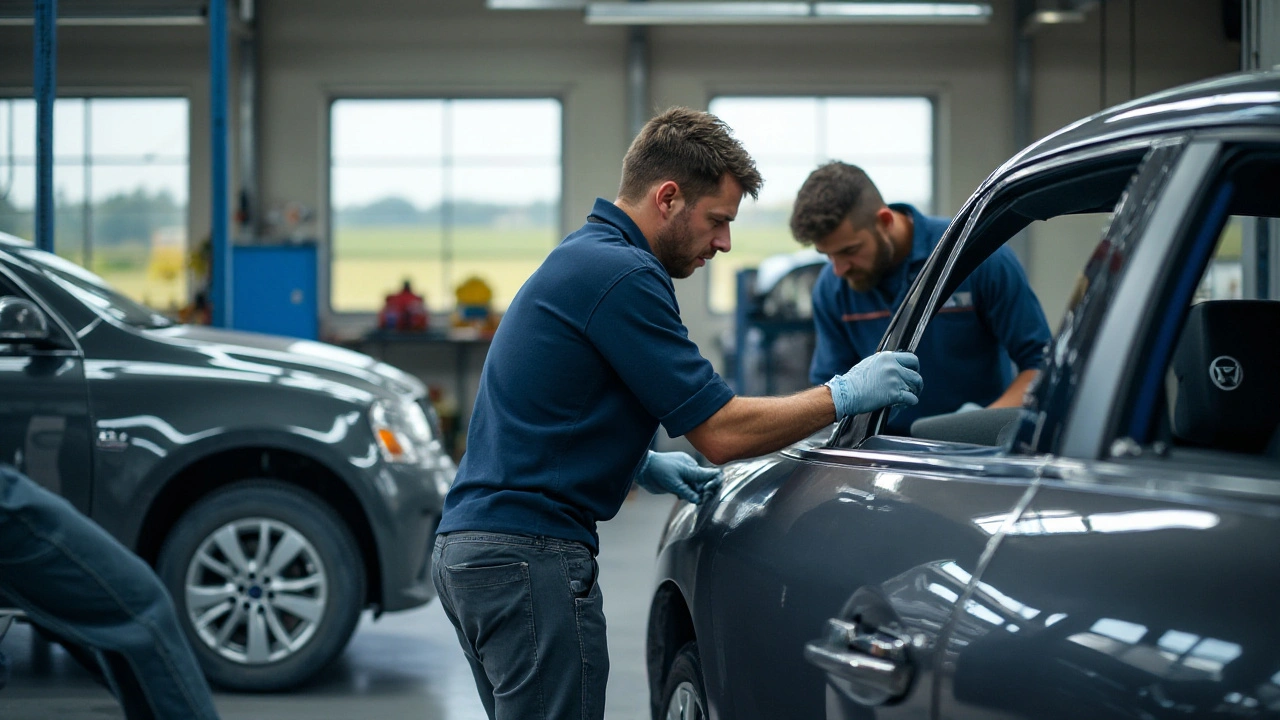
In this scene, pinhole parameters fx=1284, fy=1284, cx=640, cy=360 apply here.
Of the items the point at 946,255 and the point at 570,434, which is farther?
the point at 570,434

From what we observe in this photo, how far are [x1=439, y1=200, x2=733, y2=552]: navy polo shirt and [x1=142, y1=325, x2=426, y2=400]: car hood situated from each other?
2.68 meters

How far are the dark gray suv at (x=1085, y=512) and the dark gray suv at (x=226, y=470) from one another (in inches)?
108

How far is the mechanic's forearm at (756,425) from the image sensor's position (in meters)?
2.12

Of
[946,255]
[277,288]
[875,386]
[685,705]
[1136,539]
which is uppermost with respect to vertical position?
[277,288]

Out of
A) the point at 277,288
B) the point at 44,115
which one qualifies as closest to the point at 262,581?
the point at 44,115

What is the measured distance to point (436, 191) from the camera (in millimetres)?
13688

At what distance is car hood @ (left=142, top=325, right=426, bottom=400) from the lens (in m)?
4.66

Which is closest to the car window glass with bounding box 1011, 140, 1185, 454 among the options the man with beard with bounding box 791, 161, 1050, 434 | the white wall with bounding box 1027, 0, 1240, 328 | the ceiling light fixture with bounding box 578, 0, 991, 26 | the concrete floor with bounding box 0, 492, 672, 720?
the man with beard with bounding box 791, 161, 1050, 434

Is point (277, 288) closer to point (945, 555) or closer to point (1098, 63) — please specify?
point (1098, 63)

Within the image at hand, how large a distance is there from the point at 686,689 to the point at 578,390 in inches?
25.6

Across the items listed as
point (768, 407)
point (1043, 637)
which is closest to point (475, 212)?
point (768, 407)

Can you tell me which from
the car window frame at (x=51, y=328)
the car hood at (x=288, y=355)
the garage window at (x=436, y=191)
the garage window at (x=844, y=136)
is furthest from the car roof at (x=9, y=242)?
the garage window at (x=844, y=136)

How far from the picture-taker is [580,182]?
13305 mm

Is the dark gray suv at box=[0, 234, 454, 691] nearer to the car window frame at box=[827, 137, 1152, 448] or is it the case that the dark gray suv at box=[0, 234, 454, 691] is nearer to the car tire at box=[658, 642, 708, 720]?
the car tire at box=[658, 642, 708, 720]
